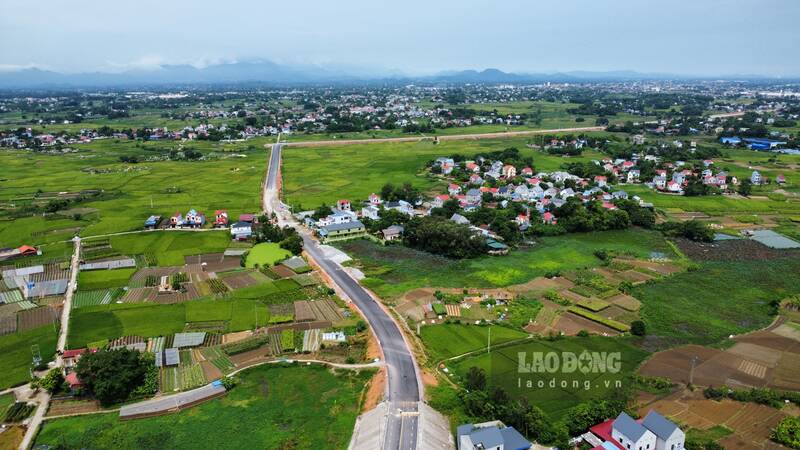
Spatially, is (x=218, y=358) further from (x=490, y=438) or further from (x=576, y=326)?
(x=576, y=326)

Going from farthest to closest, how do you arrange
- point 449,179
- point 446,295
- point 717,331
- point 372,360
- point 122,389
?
1. point 449,179
2. point 446,295
3. point 717,331
4. point 372,360
5. point 122,389

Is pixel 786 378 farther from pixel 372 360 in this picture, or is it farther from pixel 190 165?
pixel 190 165

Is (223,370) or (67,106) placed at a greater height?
(67,106)

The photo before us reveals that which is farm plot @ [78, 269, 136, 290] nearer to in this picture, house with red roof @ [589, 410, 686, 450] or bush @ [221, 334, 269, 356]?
bush @ [221, 334, 269, 356]

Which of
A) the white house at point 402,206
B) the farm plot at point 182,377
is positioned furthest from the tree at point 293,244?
the farm plot at point 182,377

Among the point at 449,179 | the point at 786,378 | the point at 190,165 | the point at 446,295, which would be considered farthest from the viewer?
the point at 190,165

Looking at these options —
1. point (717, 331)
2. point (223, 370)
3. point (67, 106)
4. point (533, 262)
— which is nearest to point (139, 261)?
point (223, 370)

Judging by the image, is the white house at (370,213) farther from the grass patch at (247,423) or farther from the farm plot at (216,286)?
the grass patch at (247,423)
